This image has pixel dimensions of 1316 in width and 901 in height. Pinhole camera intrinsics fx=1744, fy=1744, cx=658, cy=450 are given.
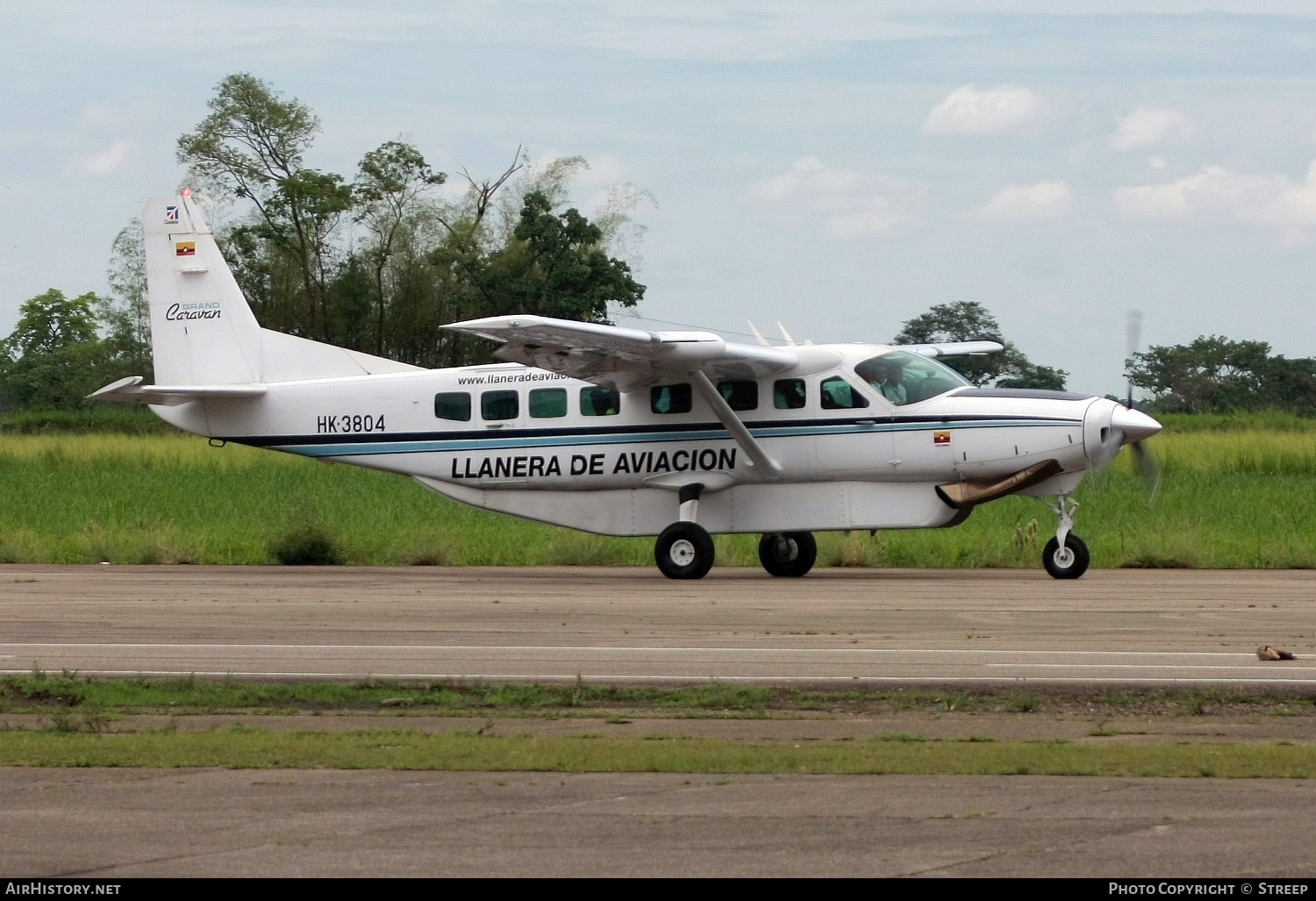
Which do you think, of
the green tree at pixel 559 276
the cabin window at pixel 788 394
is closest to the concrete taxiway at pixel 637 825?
the cabin window at pixel 788 394

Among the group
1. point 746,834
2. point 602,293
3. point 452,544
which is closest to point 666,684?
point 746,834

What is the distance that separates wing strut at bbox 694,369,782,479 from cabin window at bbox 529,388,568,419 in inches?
77.5

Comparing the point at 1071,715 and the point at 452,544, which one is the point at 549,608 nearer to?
the point at 1071,715

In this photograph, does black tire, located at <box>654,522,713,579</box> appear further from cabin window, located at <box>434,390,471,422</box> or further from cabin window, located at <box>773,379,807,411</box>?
cabin window, located at <box>434,390,471,422</box>

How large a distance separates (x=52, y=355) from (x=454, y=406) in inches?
3301

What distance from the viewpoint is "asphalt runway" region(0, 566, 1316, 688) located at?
38.0 ft

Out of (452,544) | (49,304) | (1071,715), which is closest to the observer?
(1071,715)

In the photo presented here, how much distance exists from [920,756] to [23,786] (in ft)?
13.3

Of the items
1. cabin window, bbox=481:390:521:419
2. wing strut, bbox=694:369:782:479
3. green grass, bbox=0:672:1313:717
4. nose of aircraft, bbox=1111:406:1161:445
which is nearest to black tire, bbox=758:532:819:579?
wing strut, bbox=694:369:782:479

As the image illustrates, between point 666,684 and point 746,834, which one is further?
point 666,684

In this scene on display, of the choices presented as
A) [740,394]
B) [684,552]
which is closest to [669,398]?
[740,394]

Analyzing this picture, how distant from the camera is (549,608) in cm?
1594

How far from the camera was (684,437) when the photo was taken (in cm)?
2081

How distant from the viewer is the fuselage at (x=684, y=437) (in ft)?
65.3
